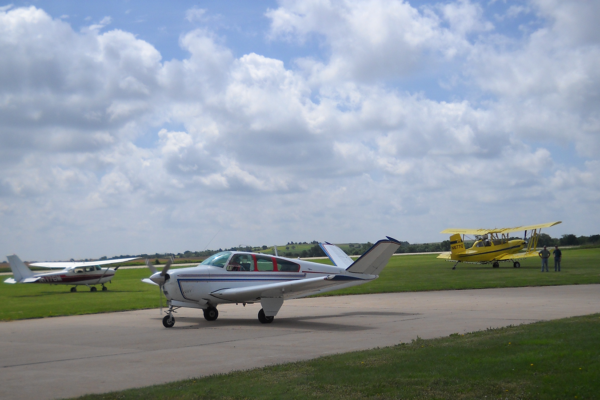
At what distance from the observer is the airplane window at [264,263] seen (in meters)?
16.2

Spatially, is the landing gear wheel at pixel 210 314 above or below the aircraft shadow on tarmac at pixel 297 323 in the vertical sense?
above

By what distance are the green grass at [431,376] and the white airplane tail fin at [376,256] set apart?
6.68 meters

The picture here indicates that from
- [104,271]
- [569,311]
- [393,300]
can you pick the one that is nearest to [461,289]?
[393,300]

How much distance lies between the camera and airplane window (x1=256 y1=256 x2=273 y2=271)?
639 inches

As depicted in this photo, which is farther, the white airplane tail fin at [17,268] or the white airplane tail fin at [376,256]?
the white airplane tail fin at [17,268]

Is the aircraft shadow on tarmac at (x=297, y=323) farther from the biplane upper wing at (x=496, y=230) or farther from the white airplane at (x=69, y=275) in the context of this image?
the biplane upper wing at (x=496, y=230)

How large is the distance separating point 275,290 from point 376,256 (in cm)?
336

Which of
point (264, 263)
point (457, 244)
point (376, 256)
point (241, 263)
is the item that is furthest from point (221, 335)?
point (457, 244)

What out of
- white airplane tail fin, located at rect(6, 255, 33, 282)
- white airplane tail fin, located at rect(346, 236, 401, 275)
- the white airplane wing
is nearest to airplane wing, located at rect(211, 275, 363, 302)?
white airplane tail fin, located at rect(346, 236, 401, 275)

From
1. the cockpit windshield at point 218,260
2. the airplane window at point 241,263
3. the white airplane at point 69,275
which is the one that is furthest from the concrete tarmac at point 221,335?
the white airplane at point 69,275

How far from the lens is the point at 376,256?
16203 millimetres

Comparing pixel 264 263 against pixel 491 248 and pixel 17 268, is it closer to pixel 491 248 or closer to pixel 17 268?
pixel 17 268

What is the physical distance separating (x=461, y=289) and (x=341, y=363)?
18.3 meters

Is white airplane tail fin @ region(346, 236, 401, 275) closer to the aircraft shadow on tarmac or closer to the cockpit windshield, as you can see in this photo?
the aircraft shadow on tarmac
